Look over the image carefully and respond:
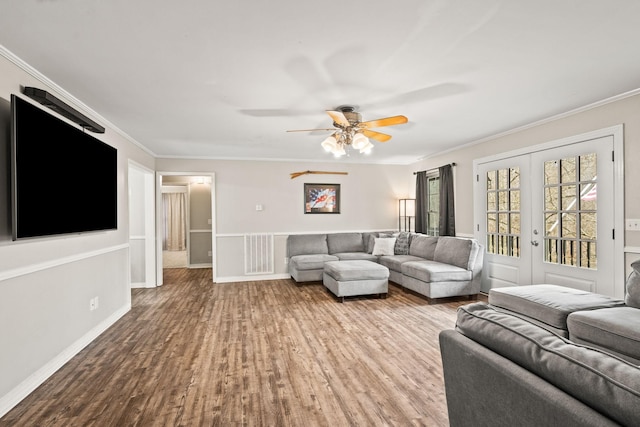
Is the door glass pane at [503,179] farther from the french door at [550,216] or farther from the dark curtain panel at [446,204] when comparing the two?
the dark curtain panel at [446,204]

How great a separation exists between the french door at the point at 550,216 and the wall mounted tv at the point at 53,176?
504cm

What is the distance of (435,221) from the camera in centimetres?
649

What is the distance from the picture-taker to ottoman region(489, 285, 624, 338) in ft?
9.12

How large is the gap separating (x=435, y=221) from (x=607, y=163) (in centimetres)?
326

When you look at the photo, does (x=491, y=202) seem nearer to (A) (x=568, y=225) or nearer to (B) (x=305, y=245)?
(A) (x=568, y=225)

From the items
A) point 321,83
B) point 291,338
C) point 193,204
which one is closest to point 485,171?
point 321,83

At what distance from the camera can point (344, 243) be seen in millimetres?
6664

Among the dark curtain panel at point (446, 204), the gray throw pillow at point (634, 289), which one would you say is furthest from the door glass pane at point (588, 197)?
the dark curtain panel at point (446, 204)

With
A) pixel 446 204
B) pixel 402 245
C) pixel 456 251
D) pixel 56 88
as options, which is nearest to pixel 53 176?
pixel 56 88

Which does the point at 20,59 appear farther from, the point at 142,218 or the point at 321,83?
the point at 142,218

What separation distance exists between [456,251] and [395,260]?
102cm

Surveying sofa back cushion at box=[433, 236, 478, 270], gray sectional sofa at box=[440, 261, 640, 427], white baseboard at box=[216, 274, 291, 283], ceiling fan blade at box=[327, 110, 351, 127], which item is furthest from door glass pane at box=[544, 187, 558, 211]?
white baseboard at box=[216, 274, 291, 283]

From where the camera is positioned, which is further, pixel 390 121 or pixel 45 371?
pixel 390 121

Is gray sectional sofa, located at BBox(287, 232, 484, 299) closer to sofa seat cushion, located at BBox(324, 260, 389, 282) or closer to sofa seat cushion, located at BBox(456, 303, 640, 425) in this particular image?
sofa seat cushion, located at BBox(324, 260, 389, 282)
